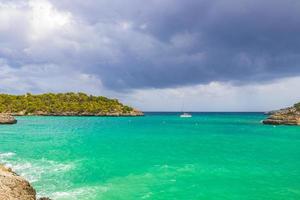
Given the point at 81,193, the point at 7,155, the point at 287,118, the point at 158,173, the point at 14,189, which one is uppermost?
the point at 287,118

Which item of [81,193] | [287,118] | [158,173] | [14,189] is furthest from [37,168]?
[287,118]

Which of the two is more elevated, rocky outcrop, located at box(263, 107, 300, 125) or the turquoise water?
rocky outcrop, located at box(263, 107, 300, 125)

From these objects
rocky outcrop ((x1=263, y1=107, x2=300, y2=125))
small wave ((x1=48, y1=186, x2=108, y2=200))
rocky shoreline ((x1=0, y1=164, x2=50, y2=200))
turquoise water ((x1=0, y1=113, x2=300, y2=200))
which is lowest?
small wave ((x1=48, y1=186, x2=108, y2=200))

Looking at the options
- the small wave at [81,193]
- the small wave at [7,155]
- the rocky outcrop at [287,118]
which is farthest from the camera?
the rocky outcrop at [287,118]

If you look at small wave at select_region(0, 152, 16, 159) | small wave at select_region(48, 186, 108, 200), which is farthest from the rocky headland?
small wave at select_region(48, 186, 108, 200)

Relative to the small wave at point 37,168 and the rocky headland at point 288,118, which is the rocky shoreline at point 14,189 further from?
the rocky headland at point 288,118

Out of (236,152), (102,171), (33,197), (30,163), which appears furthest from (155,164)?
(33,197)

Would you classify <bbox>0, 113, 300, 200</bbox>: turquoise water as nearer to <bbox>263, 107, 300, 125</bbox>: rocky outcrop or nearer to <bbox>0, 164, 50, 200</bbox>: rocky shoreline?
<bbox>0, 164, 50, 200</bbox>: rocky shoreline

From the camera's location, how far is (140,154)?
61.1m

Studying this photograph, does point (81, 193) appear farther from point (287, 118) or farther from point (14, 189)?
point (287, 118)

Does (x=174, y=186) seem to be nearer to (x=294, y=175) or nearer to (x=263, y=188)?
(x=263, y=188)

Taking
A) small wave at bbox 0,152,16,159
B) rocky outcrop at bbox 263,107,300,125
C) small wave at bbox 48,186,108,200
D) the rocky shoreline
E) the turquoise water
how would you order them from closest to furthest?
the rocky shoreline, small wave at bbox 48,186,108,200, the turquoise water, small wave at bbox 0,152,16,159, rocky outcrop at bbox 263,107,300,125

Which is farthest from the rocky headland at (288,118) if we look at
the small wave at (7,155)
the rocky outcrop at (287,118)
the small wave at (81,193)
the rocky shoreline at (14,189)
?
the rocky shoreline at (14,189)

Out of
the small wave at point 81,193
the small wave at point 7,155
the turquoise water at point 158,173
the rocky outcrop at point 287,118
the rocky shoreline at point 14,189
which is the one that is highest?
the rocky outcrop at point 287,118
